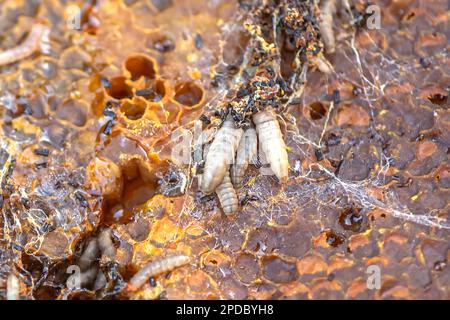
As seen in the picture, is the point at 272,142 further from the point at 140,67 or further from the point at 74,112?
the point at 74,112

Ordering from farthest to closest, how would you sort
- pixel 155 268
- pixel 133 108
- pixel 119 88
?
pixel 119 88, pixel 133 108, pixel 155 268

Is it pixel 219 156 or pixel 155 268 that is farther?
pixel 219 156

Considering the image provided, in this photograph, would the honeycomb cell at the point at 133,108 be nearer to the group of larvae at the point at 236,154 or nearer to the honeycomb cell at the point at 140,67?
the honeycomb cell at the point at 140,67

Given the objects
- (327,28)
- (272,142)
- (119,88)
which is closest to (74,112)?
(119,88)

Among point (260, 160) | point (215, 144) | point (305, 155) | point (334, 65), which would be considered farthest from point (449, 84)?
point (215, 144)

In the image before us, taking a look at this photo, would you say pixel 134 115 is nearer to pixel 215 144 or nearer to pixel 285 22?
pixel 215 144

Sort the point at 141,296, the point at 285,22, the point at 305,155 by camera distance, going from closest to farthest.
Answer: the point at 141,296 → the point at 305,155 → the point at 285,22

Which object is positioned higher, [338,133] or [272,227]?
[338,133]
